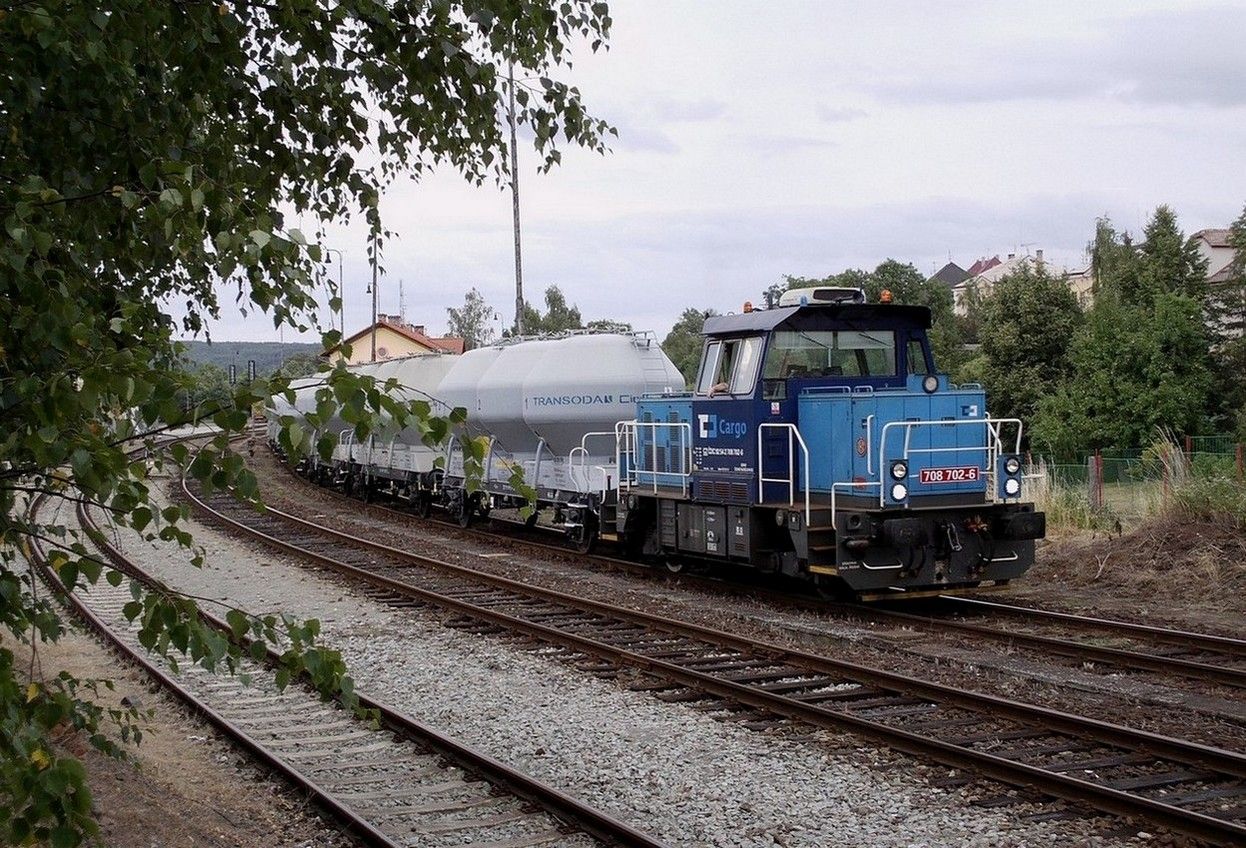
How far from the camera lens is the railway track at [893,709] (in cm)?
680

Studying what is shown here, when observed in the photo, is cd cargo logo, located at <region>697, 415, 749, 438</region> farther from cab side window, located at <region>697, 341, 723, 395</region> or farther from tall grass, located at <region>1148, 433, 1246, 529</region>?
tall grass, located at <region>1148, 433, 1246, 529</region>

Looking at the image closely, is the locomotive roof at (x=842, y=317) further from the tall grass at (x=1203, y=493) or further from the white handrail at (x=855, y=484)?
the tall grass at (x=1203, y=493)

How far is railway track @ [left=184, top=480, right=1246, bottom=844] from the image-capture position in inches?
268

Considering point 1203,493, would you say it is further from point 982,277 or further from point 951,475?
point 982,277

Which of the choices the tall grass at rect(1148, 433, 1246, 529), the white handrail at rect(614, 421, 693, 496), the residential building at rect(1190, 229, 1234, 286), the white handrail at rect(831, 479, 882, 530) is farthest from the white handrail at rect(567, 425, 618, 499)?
the residential building at rect(1190, 229, 1234, 286)

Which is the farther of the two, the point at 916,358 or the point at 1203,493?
the point at 1203,493

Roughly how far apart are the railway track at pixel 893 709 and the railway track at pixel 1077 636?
2.18m

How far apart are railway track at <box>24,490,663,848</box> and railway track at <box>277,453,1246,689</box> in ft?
18.9

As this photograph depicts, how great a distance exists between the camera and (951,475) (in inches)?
510

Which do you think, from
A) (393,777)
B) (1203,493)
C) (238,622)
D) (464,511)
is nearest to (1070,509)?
(1203,493)

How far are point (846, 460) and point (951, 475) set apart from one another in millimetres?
1145

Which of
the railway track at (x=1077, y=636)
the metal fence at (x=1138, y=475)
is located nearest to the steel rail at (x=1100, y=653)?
the railway track at (x=1077, y=636)

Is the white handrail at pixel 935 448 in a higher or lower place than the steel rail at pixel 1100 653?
higher

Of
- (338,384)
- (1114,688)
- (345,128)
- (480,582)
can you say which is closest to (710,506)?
(480,582)
